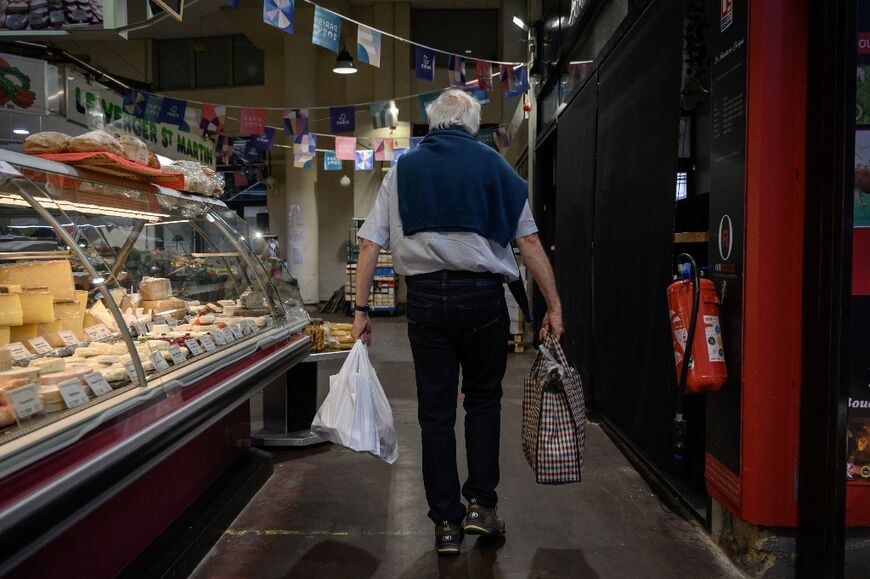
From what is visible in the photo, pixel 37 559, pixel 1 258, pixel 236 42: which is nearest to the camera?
pixel 37 559

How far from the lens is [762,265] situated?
239 cm

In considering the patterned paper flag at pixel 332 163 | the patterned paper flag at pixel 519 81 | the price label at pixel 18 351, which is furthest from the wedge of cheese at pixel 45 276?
the patterned paper flag at pixel 332 163

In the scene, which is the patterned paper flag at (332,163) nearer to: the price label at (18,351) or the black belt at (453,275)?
the black belt at (453,275)

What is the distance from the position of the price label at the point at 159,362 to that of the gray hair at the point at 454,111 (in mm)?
1397

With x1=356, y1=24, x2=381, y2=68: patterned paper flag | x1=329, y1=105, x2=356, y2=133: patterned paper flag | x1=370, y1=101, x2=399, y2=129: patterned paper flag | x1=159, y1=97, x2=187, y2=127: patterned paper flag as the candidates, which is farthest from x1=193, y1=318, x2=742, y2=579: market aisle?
x1=159, y1=97, x2=187, y2=127: patterned paper flag

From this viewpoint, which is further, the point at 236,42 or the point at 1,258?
the point at 236,42

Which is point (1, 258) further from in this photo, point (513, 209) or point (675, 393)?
point (675, 393)

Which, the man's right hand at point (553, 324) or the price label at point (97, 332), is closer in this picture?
the price label at point (97, 332)

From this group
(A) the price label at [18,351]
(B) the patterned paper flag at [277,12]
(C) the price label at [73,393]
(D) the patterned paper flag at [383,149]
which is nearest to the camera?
(C) the price label at [73,393]

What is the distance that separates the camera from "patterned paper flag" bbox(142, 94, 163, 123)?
10453 mm

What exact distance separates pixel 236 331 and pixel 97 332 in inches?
28.3

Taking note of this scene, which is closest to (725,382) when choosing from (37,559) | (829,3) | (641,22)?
(829,3)

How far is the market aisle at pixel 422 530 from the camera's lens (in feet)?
8.39

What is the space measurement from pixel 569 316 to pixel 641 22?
267 cm
